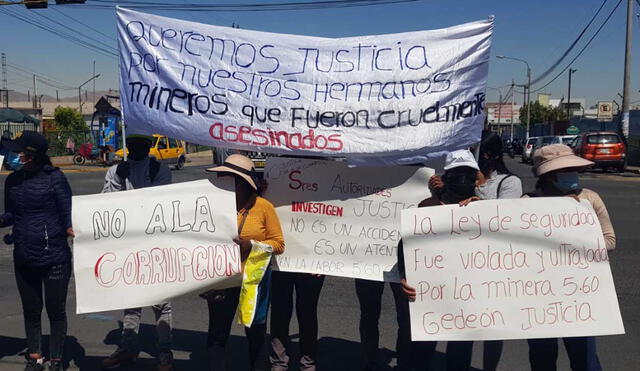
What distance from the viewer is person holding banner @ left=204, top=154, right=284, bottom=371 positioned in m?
4.02

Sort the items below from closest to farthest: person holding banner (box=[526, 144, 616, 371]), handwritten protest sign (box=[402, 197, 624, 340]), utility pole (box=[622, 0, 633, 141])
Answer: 1. handwritten protest sign (box=[402, 197, 624, 340])
2. person holding banner (box=[526, 144, 616, 371])
3. utility pole (box=[622, 0, 633, 141])

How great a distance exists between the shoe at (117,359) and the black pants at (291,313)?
1234 millimetres

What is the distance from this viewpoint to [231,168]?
400 centimetres

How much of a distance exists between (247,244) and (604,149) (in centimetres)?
2419

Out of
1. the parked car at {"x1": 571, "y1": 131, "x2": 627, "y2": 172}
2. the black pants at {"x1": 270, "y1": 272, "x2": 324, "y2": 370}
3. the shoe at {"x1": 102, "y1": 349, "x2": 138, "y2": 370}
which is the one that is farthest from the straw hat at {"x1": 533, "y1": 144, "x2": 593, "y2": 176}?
the parked car at {"x1": 571, "y1": 131, "x2": 627, "y2": 172}

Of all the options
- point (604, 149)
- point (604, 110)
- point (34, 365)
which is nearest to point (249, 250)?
point (34, 365)

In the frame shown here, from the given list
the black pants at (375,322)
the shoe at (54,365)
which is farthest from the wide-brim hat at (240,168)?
the shoe at (54,365)

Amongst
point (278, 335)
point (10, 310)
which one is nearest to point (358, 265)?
point (278, 335)

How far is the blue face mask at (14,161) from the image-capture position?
169 inches

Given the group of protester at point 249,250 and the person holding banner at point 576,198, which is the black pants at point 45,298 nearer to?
the group of protester at point 249,250

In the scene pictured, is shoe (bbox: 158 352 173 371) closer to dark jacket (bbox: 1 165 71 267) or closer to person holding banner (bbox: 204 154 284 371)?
person holding banner (bbox: 204 154 284 371)

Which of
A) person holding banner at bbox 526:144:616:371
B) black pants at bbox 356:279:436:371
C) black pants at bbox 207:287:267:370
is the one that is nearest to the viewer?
person holding banner at bbox 526:144:616:371

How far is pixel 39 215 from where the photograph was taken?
433 cm

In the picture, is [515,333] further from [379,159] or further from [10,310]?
[10,310]
